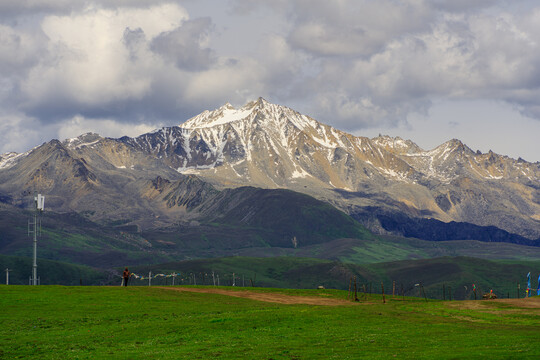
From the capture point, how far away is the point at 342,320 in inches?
2987


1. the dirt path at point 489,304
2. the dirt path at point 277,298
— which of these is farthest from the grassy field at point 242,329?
the dirt path at point 277,298

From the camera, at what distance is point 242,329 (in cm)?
6950

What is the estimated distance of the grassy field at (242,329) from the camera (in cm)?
5409

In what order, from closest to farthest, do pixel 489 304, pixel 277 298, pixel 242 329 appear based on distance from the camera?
pixel 242 329 < pixel 489 304 < pixel 277 298

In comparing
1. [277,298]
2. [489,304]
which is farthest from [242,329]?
[277,298]

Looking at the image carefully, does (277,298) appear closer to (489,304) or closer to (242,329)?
(489,304)

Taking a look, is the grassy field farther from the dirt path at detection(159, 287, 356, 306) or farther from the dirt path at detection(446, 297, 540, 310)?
the dirt path at detection(159, 287, 356, 306)

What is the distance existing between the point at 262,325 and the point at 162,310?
21.6 meters

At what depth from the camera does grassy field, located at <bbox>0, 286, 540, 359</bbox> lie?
54.1 metres

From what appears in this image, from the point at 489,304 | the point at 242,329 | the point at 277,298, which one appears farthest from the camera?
the point at 277,298

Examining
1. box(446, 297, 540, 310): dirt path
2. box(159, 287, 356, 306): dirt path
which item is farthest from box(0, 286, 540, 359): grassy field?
box(159, 287, 356, 306): dirt path

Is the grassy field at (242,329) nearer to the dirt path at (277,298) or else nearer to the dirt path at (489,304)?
the dirt path at (489,304)

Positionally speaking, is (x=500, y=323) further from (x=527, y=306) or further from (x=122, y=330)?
(x=122, y=330)

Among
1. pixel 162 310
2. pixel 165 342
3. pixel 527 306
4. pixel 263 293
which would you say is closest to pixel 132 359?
pixel 165 342
